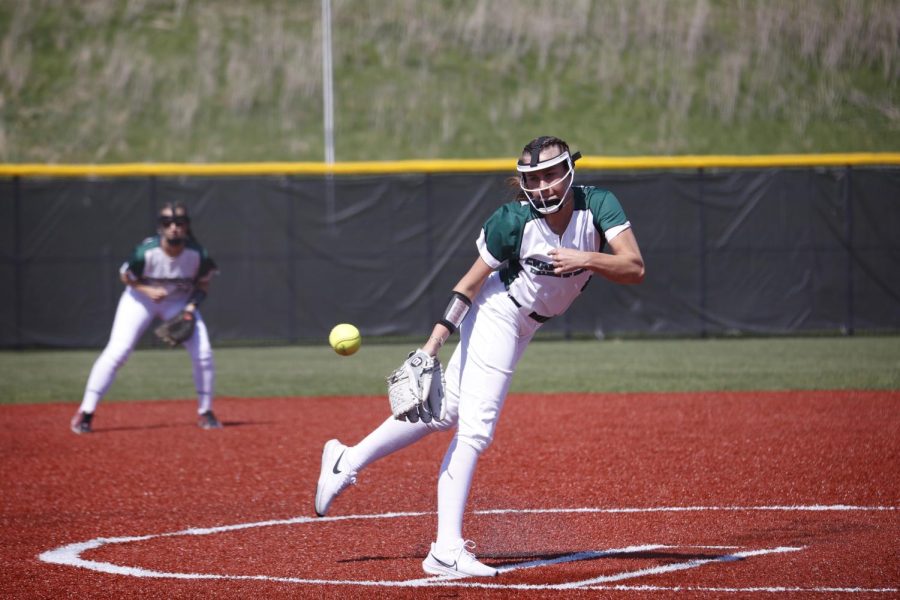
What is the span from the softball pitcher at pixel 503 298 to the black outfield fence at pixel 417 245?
12455 millimetres

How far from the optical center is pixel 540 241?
5.23 meters

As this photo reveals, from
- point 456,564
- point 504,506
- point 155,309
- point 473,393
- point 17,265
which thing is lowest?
point 17,265

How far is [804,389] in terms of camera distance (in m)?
12.2

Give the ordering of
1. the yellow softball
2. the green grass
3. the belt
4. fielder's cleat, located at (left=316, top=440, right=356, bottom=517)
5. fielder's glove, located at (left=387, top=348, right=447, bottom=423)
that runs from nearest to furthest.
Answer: fielder's glove, located at (left=387, top=348, right=447, bottom=423), the belt, fielder's cleat, located at (left=316, top=440, right=356, bottom=517), the yellow softball, the green grass

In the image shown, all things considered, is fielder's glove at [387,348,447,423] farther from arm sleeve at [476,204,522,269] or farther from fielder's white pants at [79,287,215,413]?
fielder's white pants at [79,287,215,413]

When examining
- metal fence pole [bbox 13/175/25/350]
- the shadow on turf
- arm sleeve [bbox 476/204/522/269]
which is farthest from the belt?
metal fence pole [bbox 13/175/25/350]

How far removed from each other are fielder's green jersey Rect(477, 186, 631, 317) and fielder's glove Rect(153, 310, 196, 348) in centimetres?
538

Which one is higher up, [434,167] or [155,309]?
[434,167]

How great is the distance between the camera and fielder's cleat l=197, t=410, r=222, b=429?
10.3 m

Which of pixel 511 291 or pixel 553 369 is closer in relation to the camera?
pixel 511 291

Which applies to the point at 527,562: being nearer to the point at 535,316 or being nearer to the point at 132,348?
the point at 535,316

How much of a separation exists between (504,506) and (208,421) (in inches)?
166

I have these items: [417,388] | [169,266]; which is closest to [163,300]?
[169,266]

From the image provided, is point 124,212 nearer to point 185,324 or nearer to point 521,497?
point 185,324
